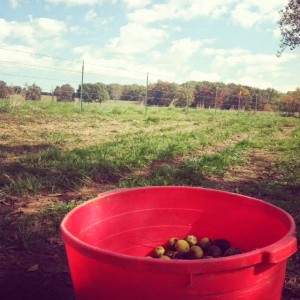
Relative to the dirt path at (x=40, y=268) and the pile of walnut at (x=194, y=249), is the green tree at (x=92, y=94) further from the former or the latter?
the pile of walnut at (x=194, y=249)

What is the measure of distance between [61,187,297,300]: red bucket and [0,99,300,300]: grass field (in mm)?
474

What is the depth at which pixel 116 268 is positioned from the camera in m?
1.11

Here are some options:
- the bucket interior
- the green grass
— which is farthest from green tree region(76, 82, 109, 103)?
the bucket interior

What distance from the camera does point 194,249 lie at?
73.1 inches

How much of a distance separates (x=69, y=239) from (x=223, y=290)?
57 cm

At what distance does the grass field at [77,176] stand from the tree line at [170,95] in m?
6.47

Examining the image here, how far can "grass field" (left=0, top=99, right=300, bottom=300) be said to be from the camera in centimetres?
220

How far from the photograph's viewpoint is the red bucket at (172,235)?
1.08m

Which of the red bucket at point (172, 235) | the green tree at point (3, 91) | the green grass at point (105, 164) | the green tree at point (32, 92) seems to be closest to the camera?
the red bucket at point (172, 235)

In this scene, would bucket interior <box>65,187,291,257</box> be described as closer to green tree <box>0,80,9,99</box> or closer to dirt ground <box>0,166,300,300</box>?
dirt ground <box>0,166,300,300</box>

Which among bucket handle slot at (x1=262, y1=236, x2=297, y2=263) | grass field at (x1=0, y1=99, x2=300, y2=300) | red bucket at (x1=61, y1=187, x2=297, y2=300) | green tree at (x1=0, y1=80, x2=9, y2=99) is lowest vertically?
grass field at (x1=0, y1=99, x2=300, y2=300)

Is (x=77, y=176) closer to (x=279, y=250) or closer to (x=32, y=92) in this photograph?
(x=279, y=250)

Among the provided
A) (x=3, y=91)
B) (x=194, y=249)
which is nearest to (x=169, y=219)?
(x=194, y=249)

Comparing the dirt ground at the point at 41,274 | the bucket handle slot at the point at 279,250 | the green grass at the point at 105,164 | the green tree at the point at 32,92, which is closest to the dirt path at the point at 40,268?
the dirt ground at the point at 41,274
